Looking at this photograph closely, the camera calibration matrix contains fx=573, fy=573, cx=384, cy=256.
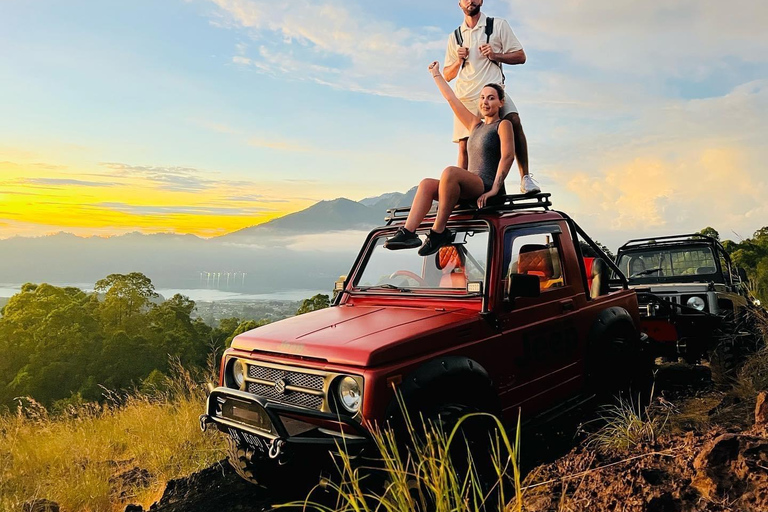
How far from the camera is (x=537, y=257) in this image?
4848 millimetres

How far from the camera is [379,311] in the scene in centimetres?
439

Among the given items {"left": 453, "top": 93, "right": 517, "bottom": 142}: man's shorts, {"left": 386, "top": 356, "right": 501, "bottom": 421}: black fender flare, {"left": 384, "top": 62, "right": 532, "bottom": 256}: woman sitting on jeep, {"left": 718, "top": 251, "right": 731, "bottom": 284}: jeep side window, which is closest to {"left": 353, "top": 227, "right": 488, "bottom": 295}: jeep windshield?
{"left": 384, "top": 62, "right": 532, "bottom": 256}: woman sitting on jeep

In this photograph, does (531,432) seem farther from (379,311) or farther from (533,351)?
(379,311)

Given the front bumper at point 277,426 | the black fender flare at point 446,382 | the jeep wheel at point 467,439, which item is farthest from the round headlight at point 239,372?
the jeep wheel at point 467,439

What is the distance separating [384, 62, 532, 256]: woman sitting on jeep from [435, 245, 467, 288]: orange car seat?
5.2 inches

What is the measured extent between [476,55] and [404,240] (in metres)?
2.74

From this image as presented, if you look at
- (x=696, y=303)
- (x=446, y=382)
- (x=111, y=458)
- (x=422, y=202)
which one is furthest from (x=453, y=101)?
(x=111, y=458)

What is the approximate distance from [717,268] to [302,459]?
312 inches

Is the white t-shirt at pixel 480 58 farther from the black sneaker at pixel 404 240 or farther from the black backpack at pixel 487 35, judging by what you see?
the black sneaker at pixel 404 240

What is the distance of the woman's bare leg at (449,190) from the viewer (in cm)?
447

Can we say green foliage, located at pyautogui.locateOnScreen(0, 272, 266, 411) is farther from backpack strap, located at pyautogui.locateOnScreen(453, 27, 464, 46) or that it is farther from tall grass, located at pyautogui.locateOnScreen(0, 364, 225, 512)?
backpack strap, located at pyautogui.locateOnScreen(453, 27, 464, 46)

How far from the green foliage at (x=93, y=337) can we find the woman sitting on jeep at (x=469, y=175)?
21793 mm

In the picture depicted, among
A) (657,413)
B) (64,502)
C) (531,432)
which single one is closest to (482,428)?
(531,432)

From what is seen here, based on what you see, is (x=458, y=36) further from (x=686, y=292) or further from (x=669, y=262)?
(x=669, y=262)
